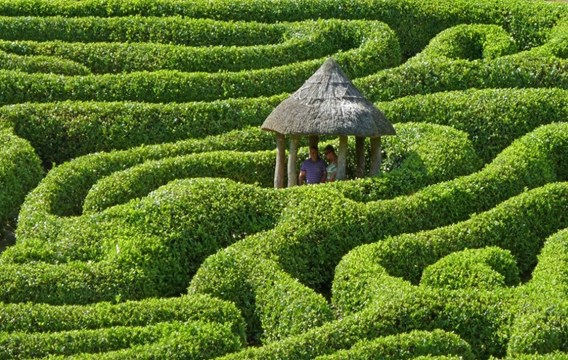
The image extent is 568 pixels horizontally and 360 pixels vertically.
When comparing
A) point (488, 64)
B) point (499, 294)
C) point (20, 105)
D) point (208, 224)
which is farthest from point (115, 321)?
point (488, 64)

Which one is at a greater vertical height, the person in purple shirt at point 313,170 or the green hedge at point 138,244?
the person in purple shirt at point 313,170

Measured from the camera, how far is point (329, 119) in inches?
1254

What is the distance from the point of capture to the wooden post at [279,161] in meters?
32.2

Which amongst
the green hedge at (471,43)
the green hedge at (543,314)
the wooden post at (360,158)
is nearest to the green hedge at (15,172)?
the wooden post at (360,158)

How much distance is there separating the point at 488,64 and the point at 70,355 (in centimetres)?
1337

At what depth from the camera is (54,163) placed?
32969 mm

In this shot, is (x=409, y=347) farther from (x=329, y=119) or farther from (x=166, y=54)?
(x=166, y=54)

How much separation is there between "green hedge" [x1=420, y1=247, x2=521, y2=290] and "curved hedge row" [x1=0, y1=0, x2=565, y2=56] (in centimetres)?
1064

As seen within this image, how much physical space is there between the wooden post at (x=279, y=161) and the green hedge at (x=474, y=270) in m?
4.17

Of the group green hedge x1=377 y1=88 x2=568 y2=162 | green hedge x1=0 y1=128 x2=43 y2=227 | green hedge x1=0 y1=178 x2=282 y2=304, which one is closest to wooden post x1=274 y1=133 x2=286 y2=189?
green hedge x1=0 y1=178 x2=282 y2=304

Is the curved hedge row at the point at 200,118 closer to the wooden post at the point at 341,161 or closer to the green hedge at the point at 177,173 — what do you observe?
the green hedge at the point at 177,173

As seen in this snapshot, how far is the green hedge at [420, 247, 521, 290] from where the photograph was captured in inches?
1132

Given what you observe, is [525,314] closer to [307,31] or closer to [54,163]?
[54,163]

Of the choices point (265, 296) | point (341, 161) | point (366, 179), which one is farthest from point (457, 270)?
point (341, 161)
